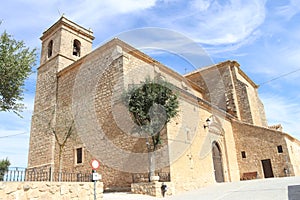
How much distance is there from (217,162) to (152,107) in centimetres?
730

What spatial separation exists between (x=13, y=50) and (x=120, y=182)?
766 centimetres

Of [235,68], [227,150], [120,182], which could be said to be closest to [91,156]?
[120,182]

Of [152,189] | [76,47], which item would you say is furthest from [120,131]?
[76,47]

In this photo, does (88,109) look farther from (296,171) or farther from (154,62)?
(296,171)

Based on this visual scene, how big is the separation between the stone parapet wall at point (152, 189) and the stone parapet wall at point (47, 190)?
223cm

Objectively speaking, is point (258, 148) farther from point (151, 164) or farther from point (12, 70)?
point (12, 70)

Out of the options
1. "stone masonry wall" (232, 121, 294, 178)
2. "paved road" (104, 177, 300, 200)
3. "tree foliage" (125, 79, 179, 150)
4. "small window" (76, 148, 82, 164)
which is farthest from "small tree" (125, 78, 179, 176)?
"stone masonry wall" (232, 121, 294, 178)

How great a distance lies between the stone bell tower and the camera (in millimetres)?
16422

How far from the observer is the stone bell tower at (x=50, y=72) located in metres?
16.4

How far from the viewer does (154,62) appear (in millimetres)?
16531

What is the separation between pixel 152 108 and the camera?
35.2ft

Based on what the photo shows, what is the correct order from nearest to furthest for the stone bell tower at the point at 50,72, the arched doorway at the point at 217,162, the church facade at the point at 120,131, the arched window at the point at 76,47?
the church facade at the point at 120,131 < the arched doorway at the point at 217,162 < the stone bell tower at the point at 50,72 < the arched window at the point at 76,47

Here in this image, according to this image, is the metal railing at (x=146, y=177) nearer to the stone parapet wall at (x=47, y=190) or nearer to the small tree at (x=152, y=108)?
the small tree at (x=152, y=108)

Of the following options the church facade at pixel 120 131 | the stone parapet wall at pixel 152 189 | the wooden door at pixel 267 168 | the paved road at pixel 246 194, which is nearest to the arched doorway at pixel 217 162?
the church facade at pixel 120 131
